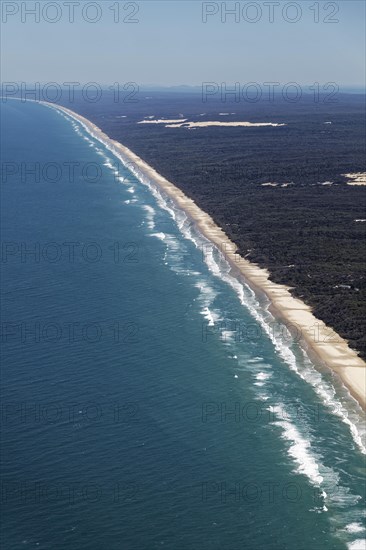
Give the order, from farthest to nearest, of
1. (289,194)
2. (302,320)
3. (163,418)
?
(289,194)
(302,320)
(163,418)

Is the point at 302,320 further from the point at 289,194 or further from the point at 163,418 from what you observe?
the point at 289,194

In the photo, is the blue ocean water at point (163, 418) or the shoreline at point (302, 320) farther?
the shoreline at point (302, 320)

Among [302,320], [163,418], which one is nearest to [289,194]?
[302,320]

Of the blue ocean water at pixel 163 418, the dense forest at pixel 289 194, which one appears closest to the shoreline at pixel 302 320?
the dense forest at pixel 289 194

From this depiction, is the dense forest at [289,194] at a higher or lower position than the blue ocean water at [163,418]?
higher

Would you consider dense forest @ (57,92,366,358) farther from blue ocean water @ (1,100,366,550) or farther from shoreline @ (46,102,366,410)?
blue ocean water @ (1,100,366,550)

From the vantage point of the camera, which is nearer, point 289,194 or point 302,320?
point 302,320

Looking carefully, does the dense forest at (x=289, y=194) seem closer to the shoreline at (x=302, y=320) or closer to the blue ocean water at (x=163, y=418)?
the shoreline at (x=302, y=320)

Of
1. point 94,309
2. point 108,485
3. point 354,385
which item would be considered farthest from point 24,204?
point 108,485
